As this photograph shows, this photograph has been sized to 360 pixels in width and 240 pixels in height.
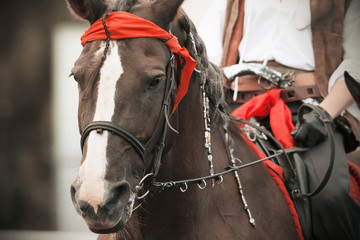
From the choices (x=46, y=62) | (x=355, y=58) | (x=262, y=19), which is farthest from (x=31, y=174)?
(x=355, y=58)

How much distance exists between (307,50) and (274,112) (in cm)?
63

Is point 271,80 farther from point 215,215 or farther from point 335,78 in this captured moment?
point 215,215

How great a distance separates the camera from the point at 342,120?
9.31 ft

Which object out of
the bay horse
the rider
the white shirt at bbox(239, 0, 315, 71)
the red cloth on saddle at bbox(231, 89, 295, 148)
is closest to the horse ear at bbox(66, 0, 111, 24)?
the bay horse

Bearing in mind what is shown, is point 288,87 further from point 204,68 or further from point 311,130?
point 204,68

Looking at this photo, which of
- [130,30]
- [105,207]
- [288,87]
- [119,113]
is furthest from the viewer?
[288,87]

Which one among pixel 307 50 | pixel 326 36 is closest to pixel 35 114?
pixel 307 50

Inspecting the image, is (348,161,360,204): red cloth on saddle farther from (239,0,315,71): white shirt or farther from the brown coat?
Answer: (239,0,315,71): white shirt

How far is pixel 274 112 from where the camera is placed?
2.81 meters

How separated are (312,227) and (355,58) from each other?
1.19 m

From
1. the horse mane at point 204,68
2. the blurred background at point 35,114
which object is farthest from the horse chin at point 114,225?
the blurred background at point 35,114

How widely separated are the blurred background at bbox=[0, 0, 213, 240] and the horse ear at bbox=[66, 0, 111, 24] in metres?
5.23

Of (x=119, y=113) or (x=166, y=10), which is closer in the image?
(x=119, y=113)

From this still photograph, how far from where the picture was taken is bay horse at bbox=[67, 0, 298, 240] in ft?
5.25
